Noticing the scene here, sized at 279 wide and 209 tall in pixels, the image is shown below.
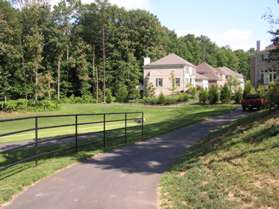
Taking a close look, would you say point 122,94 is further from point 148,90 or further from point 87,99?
point 148,90

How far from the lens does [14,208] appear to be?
6.86 m

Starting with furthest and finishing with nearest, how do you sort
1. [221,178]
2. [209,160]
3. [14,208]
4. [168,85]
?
[168,85] < [209,160] < [221,178] < [14,208]

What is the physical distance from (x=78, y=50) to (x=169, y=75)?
653 inches

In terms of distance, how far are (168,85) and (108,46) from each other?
14.1 meters

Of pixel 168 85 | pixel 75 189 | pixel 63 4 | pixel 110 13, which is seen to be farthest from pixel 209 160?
pixel 110 13

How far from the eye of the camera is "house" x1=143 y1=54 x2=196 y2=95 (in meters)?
71.8

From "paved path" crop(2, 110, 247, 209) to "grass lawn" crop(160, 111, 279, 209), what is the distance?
419mm

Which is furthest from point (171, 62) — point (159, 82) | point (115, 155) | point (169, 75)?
point (115, 155)

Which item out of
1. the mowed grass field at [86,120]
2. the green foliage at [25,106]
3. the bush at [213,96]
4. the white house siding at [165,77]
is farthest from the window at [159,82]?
the green foliage at [25,106]

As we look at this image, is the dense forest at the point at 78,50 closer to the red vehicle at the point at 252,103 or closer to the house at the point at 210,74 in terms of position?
the house at the point at 210,74

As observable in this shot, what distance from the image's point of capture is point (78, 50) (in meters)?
74.8

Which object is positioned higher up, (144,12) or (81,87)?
(144,12)

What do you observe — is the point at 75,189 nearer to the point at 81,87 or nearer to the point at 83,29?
the point at 81,87

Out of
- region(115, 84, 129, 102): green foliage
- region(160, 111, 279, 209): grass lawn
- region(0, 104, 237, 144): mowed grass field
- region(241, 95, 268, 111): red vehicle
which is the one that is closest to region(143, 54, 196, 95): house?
region(115, 84, 129, 102): green foliage
